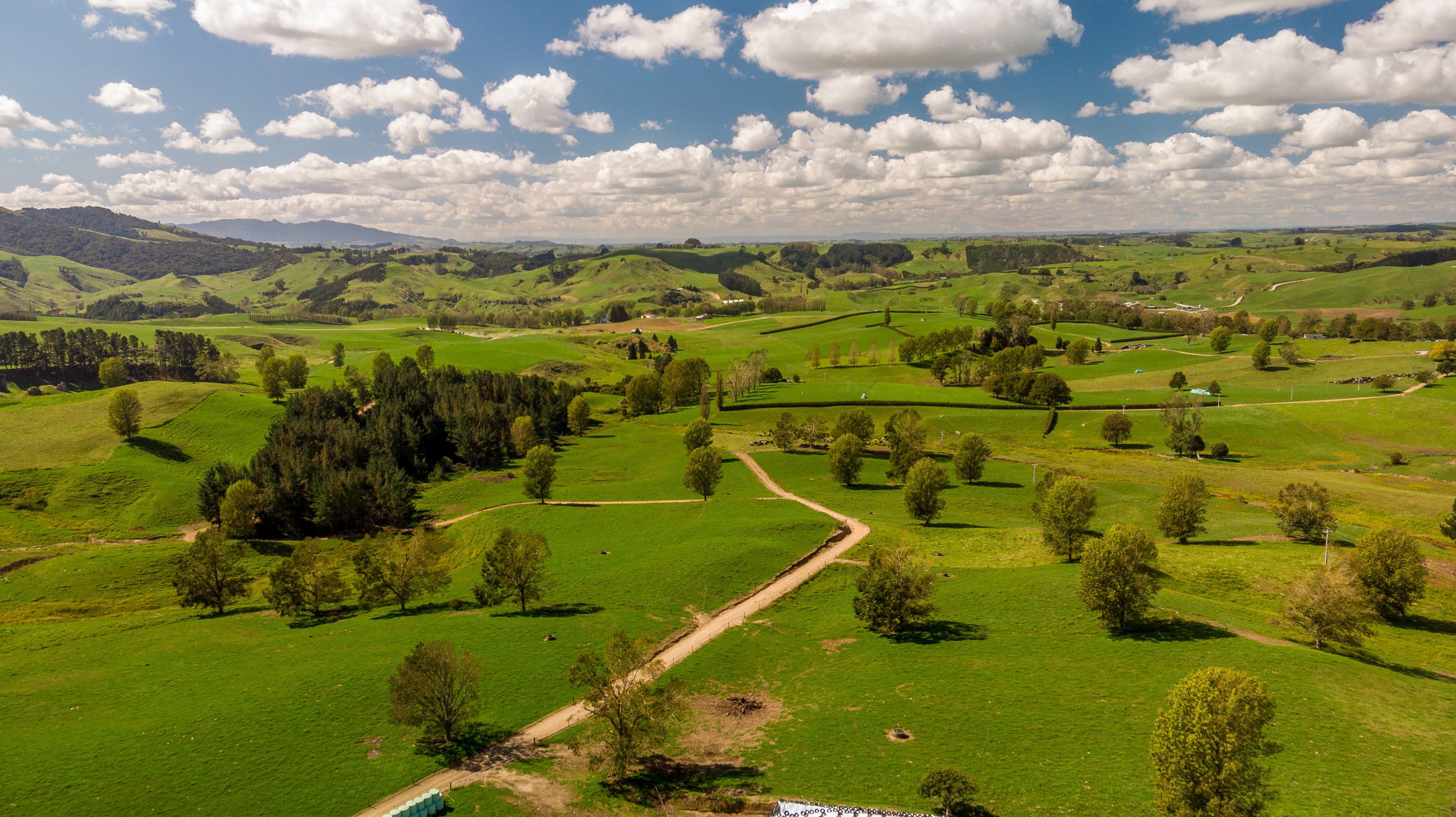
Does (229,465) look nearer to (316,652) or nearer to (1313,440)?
(316,652)

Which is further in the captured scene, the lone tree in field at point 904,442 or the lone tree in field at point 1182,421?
the lone tree in field at point 1182,421

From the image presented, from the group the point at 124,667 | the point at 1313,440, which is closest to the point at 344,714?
the point at 124,667

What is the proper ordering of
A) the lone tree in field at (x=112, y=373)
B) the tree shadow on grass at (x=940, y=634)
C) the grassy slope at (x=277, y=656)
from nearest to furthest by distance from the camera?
the grassy slope at (x=277, y=656) → the tree shadow on grass at (x=940, y=634) → the lone tree in field at (x=112, y=373)

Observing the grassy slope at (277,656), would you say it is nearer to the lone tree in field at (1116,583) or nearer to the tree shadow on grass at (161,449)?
the lone tree in field at (1116,583)

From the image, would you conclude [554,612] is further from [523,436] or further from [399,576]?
[523,436]

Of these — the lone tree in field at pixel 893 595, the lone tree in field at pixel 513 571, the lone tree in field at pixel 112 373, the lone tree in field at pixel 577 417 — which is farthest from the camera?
the lone tree in field at pixel 112 373

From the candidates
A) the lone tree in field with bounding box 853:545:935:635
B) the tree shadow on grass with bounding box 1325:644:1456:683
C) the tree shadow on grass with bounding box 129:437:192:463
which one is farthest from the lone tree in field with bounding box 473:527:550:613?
the tree shadow on grass with bounding box 129:437:192:463

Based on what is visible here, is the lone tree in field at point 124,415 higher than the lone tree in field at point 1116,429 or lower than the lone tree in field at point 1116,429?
higher

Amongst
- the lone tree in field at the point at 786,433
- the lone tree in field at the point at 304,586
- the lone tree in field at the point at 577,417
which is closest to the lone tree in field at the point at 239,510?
the lone tree in field at the point at 304,586

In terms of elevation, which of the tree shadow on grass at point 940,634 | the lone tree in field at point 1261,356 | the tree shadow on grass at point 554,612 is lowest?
the tree shadow on grass at point 940,634
